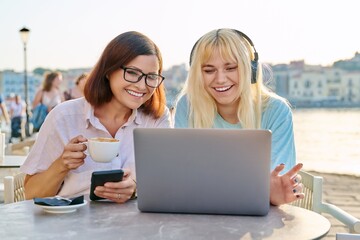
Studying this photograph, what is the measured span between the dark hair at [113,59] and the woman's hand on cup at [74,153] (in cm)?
31

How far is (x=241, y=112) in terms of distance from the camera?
215 centimetres

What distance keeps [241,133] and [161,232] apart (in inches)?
10.8

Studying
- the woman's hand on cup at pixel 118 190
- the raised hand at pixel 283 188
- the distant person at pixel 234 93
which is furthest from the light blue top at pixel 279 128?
the woman's hand on cup at pixel 118 190

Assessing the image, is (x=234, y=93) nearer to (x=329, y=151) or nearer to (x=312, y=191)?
(x=312, y=191)

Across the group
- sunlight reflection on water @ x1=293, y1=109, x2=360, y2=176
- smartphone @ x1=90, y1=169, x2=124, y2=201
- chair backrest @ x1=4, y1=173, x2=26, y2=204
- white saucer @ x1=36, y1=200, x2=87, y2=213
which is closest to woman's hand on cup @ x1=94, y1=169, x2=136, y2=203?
smartphone @ x1=90, y1=169, x2=124, y2=201

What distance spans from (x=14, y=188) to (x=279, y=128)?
0.88 metres

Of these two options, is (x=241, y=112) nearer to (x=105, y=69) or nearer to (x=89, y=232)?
(x=105, y=69)

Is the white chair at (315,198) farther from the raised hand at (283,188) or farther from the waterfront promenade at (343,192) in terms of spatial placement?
the waterfront promenade at (343,192)

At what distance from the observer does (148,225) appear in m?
1.39

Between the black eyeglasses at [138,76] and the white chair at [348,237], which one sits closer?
the white chair at [348,237]

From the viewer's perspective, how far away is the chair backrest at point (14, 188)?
1.92m

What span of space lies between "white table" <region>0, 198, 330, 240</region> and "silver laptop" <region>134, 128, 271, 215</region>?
0.12 feet

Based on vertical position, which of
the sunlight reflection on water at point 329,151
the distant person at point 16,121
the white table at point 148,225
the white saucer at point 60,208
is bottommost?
the sunlight reflection on water at point 329,151

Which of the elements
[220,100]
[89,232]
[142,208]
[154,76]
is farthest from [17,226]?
[220,100]
